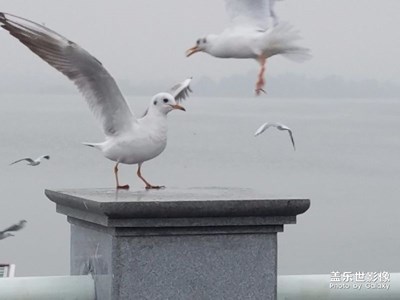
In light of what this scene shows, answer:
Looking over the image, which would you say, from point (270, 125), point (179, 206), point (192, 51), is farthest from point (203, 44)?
point (270, 125)

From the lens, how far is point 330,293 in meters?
3.14

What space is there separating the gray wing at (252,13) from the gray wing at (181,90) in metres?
0.49

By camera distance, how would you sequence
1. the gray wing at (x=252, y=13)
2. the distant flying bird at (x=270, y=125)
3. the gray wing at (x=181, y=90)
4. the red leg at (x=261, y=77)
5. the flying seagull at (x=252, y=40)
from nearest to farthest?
the red leg at (x=261, y=77)
the flying seagull at (x=252, y=40)
the gray wing at (x=252, y=13)
the gray wing at (x=181, y=90)
the distant flying bird at (x=270, y=125)

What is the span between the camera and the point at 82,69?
3.59m

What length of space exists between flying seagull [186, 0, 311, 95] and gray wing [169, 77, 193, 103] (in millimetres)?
501

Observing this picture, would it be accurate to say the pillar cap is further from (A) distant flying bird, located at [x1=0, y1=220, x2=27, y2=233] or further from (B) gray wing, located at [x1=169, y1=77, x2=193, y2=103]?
(A) distant flying bird, located at [x1=0, y1=220, x2=27, y2=233]

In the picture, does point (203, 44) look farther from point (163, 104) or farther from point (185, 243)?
point (185, 243)

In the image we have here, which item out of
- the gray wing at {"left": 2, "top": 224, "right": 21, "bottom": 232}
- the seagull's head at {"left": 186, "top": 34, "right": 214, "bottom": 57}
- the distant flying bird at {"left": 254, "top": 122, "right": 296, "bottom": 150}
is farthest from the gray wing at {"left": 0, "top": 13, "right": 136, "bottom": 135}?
the distant flying bird at {"left": 254, "top": 122, "right": 296, "bottom": 150}

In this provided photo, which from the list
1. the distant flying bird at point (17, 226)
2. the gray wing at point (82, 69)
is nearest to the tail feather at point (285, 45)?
the gray wing at point (82, 69)

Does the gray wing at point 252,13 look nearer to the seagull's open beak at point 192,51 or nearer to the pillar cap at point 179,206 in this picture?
the seagull's open beak at point 192,51

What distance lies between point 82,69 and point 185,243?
3.25ft

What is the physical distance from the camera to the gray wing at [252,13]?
14.3 ft

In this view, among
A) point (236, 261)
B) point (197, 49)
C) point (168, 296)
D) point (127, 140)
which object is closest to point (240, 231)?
point (236, 261)

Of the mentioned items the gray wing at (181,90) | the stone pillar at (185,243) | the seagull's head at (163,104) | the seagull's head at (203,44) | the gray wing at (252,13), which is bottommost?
the stone pillar at (185,243)
